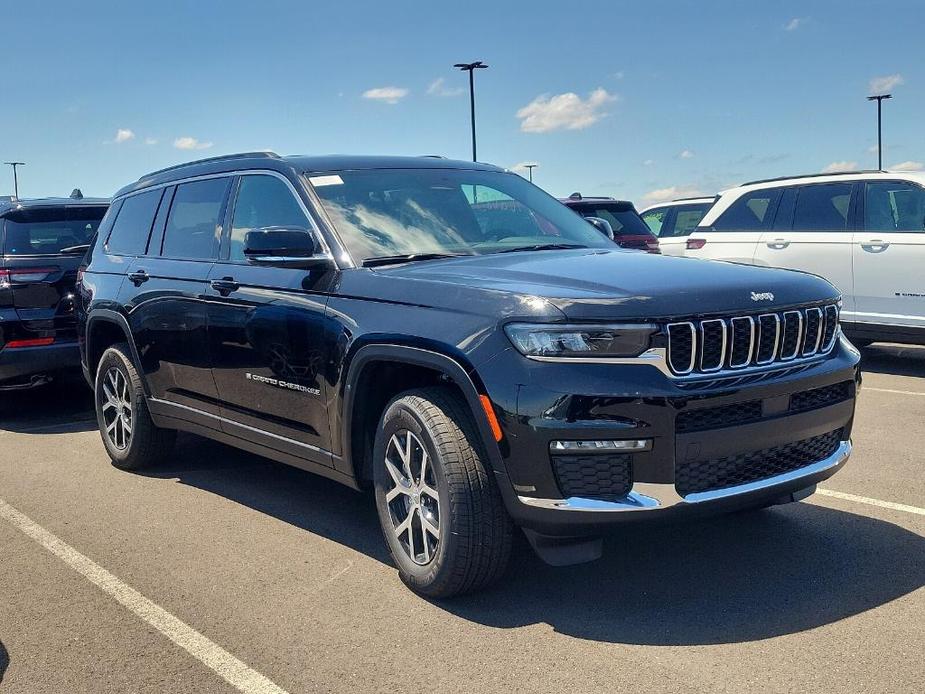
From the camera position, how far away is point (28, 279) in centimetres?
776

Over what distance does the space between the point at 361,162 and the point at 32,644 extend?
270 cm

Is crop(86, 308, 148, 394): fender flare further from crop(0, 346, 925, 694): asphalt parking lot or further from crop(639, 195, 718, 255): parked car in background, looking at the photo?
crop(639, 195, 718, 255): parked car in background

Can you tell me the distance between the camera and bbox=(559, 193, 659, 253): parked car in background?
1201cm

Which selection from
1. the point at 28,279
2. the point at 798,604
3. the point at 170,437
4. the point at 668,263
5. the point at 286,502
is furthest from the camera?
the point at 28,279

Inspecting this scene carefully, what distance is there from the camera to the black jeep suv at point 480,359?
347 centimetres

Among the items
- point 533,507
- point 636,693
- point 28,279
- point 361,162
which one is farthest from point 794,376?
point 28,279

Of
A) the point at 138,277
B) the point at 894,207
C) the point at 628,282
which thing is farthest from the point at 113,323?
the point at 894,207

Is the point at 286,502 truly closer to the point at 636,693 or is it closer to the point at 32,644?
the point at 32,644

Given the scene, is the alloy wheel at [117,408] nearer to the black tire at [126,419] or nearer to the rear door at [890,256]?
the black tire at [126,419]

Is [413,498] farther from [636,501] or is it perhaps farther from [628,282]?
[628,282]

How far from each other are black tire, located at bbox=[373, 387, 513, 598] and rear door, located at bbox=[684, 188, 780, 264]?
23.9ft

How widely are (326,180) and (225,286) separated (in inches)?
30.6

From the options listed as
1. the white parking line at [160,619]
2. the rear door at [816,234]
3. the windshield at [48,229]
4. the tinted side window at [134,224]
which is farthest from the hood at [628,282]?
the rear door at [816,234]

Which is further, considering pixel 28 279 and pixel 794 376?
pixel 28 279
